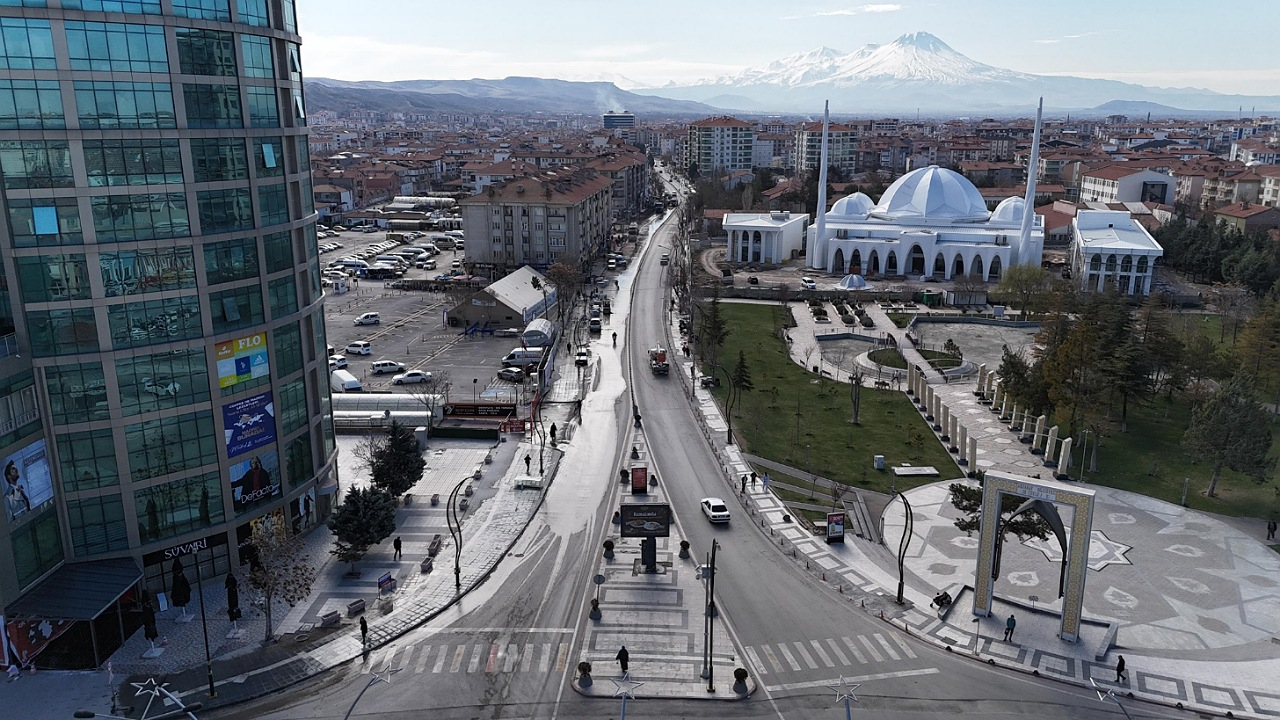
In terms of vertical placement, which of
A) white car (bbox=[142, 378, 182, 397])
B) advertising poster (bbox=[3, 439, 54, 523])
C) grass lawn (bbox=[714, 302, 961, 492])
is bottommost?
grass lawn (bbox=[714, 302, 961, 492])

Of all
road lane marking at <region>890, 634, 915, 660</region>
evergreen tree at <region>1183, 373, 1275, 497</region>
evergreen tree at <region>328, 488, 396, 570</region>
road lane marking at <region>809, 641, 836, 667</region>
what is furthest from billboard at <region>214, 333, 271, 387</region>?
evergreen tree at <region>1183, 373, 1275, 497</region>

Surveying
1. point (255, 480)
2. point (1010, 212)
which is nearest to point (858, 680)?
point (255, 480)

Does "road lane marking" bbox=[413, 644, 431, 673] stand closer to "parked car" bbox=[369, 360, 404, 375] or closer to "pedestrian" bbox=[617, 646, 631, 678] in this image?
"pedestrian" bbox=[617, 646, 631, 678]

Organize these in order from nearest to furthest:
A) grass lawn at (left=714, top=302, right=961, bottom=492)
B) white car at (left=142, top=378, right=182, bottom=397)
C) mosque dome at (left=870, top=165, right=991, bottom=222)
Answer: white car at (left=142, top=378, right=182, bottom=397) < grass lawn at (left=714, top=302, right=961, bottom=492) < mosque dome at (left=870, top=165, right=991, bottom=222)

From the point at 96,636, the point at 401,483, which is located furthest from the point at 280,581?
the point at 401,483

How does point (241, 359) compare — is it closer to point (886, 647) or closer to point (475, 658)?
point (475, 658)

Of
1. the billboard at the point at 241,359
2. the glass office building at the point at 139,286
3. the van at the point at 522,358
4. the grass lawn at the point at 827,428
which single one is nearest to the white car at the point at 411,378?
the van at the point at 522,358

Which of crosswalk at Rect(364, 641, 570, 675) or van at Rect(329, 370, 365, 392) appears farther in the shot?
van at Rect(329, 370, 365, 392)

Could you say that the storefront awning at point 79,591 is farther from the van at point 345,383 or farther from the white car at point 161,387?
the van at point 345,383
